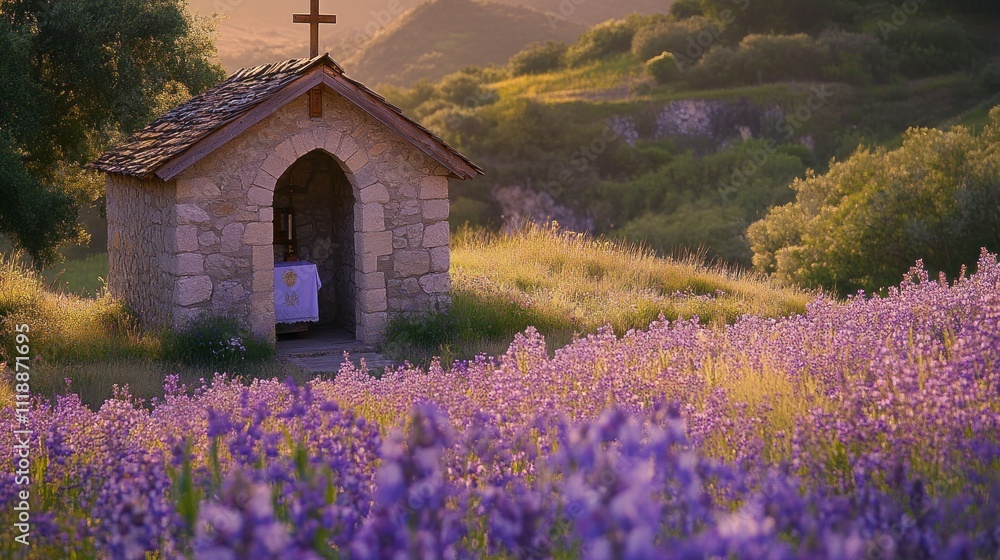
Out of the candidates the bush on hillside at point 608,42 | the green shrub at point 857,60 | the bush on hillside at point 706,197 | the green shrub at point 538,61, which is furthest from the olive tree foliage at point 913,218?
the green shrub at point 538,61

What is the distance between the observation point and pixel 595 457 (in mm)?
2346

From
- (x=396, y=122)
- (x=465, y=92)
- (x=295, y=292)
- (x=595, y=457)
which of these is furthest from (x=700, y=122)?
(x=595, y=457)

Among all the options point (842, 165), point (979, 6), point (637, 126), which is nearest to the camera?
point (842, 165)

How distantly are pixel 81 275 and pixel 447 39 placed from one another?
46.8 m

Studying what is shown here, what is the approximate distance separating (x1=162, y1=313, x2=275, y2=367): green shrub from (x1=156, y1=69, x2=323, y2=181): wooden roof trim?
1581mm

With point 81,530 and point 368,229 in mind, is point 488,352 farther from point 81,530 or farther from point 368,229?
point 81,530

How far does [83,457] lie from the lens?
5.29 metres

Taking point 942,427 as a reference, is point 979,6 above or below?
above

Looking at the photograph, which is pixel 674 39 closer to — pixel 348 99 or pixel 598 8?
pixel 598 8

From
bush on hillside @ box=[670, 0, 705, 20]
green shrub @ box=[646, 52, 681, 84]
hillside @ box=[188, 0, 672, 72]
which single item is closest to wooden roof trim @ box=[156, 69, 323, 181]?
green shrub @ box=[646, 52, 681, 84]

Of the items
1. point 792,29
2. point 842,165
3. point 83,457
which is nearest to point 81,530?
point 83,457

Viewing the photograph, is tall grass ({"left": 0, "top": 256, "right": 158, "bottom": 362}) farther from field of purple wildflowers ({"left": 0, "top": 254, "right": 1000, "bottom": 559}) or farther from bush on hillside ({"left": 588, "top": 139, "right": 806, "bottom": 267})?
bush on hillside ({"left": 588, "top": 139, "right": 806, "bottom": 267})

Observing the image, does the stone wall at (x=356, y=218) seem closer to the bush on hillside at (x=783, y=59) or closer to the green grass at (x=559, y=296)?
the green grass at (x=559, y=296)

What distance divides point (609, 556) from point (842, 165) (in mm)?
20209
